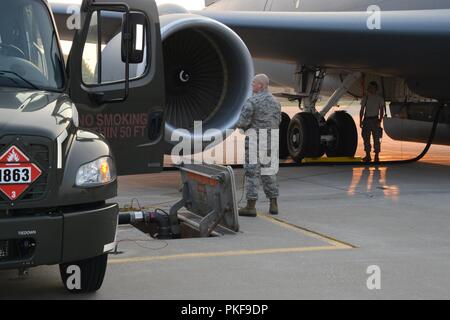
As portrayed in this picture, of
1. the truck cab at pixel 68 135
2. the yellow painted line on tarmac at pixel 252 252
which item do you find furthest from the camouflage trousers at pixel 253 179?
the truck cab at pixel 68 135

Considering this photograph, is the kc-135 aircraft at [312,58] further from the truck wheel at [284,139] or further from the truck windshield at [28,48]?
the truck windshield at [28,48]

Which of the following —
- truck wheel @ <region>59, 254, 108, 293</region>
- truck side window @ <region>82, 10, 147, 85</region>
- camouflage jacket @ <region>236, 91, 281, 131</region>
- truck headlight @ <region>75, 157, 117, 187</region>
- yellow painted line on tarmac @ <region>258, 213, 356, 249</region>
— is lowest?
yellow painted line on tarmac @ <region>258, 213, 356, 249</region>

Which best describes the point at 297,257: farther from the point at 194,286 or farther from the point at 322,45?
the point at 322,45

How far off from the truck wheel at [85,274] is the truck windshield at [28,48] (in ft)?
4.03

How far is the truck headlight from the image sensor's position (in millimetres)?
4172

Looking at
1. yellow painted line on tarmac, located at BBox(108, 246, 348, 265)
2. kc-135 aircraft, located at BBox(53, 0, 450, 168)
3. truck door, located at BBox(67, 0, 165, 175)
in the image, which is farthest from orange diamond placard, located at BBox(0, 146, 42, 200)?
kc-135 aircraft, located at BBox(53, 0, 450, 168)

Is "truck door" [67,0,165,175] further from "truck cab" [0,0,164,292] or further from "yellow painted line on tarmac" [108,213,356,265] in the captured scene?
"yellow painted line on tarmac" [108,213,356,265]

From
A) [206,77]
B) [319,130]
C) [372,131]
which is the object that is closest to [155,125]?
[206,77]

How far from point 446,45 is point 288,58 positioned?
2.59 m

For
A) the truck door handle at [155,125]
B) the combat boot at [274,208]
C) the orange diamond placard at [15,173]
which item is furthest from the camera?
the combat boot at [274,208]

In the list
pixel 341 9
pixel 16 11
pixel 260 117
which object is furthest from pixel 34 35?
pixel 341 9

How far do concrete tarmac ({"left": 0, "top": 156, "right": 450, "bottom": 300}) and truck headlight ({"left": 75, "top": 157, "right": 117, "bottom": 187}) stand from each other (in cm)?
74

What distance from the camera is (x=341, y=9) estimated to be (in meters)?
11.9

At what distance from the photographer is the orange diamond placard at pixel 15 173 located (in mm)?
3916
